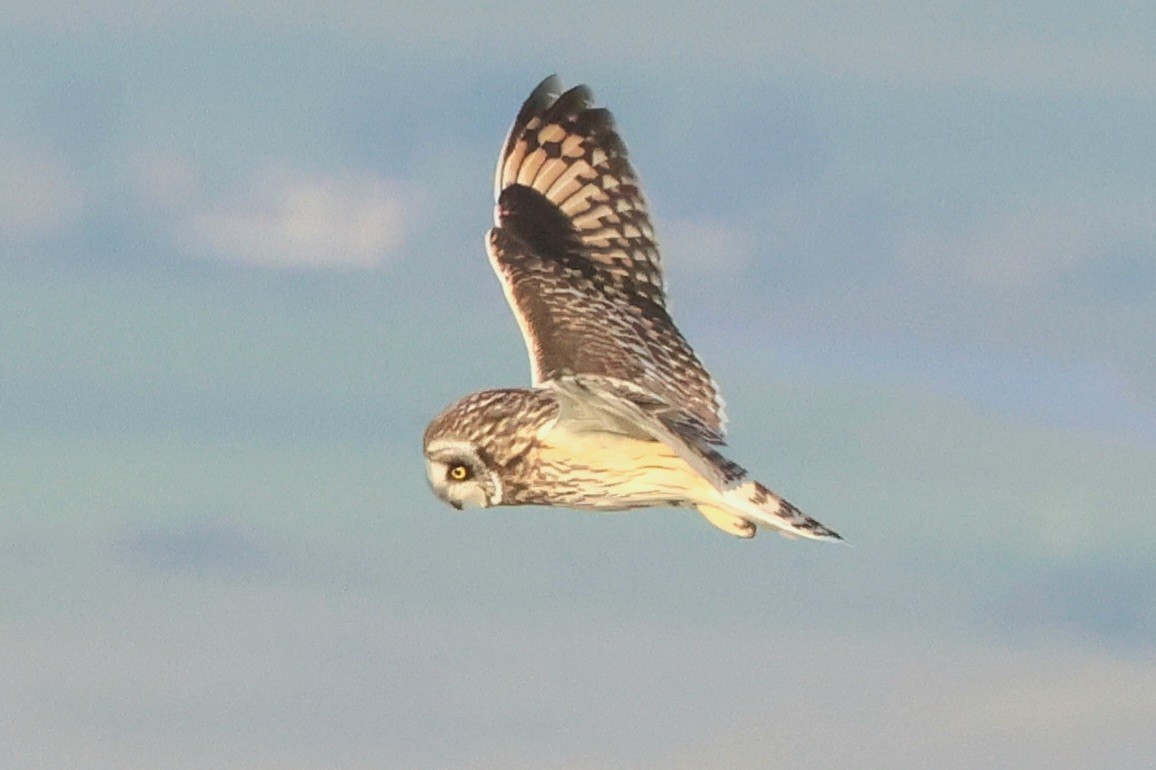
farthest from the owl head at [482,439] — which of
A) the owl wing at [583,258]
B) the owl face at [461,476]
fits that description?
the owl wing at [583,258]

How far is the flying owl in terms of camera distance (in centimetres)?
1379

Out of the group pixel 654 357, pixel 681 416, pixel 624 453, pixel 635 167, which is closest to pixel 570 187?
pixel 635 167

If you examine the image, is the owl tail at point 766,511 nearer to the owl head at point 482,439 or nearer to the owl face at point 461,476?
the owl head at point 482,439

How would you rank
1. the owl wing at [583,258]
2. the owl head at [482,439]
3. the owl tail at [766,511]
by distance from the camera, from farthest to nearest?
1. the owl wing at [583,258]
2. the owl head at [482,439]
3. the owl tail at [766,511]

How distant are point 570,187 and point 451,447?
370 cm

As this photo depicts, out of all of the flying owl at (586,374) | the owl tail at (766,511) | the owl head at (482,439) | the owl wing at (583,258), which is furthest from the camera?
the owl wing at (583,258)

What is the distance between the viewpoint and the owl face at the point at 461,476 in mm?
14141

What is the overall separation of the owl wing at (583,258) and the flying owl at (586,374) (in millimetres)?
11

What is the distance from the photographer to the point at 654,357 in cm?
1575

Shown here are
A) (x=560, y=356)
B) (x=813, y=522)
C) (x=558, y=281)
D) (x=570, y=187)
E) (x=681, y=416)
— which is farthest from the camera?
(x=570, y=187)

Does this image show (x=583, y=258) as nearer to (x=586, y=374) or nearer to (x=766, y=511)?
(x=586, y=374)

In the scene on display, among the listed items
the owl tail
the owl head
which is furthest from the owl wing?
the owl tail

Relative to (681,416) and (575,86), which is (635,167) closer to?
(575,86)

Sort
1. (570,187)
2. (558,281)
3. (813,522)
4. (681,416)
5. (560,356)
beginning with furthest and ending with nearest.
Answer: (570,187) → (558,281) → (560,356) → (813,522) → (681,416)
